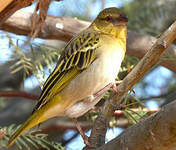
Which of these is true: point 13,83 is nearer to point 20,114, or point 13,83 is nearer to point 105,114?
point 20,114

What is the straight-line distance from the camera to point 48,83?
9.48ft

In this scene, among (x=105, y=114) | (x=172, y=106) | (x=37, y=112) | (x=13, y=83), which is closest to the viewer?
(x=172, y=106)

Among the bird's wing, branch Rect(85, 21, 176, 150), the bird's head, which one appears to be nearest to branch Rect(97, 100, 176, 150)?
Result: branch Rect(85, 21, 176, 150)

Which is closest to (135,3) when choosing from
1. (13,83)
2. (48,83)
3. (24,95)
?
(13,83)

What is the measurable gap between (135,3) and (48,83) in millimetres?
3104

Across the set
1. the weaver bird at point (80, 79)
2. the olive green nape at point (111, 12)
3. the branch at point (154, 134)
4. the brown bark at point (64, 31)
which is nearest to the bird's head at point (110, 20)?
the olive green nape at point (111, 12)

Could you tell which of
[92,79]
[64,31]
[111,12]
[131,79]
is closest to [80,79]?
[92,79]

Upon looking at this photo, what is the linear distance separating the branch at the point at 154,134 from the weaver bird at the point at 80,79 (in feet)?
2.65

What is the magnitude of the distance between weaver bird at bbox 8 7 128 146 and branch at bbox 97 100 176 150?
2.65 ft

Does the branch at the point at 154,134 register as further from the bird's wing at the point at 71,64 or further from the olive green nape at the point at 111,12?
the olive green nape at the point at 111,12

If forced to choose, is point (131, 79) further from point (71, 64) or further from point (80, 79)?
point (71, 64)

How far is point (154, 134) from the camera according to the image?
6.07 feet

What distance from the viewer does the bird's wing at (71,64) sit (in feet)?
9.28

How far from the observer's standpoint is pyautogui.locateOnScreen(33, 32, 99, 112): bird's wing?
2.83 m
